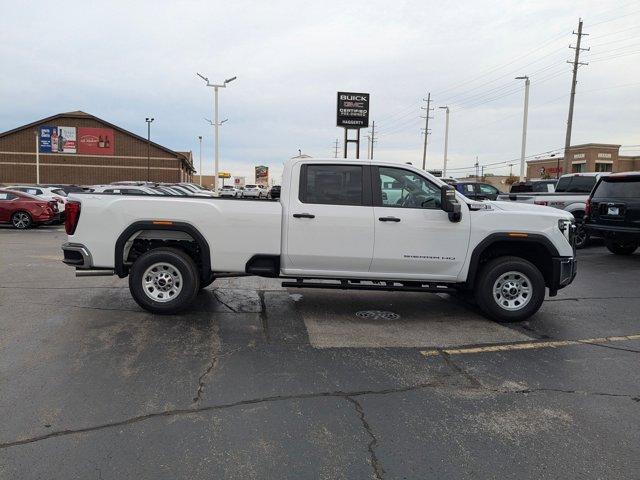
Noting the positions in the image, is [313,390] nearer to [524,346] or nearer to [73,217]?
[524,346]

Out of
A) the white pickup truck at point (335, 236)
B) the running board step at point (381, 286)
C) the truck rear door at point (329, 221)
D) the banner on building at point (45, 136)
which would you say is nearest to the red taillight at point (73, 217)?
the white pickup truck at point (335, 236)

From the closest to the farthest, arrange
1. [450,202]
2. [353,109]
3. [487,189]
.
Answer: [450,202]
[487,189]
[353,109]

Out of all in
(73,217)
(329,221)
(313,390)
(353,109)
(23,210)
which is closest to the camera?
(313,390)

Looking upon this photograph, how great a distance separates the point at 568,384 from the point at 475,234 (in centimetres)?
220

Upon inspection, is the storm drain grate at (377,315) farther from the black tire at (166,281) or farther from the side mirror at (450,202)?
the black tire at (166,281)

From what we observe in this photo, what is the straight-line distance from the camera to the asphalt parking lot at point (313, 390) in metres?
3.21

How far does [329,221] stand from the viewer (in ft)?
20.2

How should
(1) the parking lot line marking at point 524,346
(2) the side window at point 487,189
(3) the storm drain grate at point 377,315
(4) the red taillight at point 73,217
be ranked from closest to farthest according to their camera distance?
1. (1) the parking lot line marking at point 524,346
2. (4) the red taillight at point 73,217
3. (3) the storm drain grate at point 377,315
4. (2) the side window at point 487,189

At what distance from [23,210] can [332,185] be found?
15698 mm

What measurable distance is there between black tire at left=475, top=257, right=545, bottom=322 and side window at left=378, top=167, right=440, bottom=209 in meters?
1.08

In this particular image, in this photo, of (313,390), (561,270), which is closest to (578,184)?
(561,270)

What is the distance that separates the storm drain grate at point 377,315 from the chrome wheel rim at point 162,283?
7.70 feet

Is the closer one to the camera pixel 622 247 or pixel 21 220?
pixel 622 247

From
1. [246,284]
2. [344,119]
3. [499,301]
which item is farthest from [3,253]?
[344,119]
